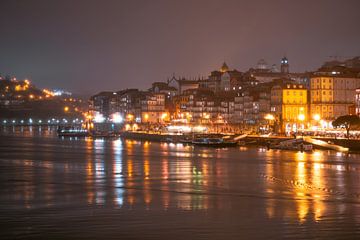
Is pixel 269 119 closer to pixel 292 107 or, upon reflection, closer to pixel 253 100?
pixel 292 107

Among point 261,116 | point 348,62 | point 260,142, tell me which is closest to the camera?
point 260,142

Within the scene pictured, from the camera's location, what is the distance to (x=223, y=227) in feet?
57.5

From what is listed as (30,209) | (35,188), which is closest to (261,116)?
(35,188)

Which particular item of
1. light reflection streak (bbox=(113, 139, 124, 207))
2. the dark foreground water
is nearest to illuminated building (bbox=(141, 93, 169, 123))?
light reflection streak (bbox=(113, 139, 124, 207))

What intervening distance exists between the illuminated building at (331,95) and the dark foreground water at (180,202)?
4089cm

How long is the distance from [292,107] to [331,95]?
→ 5.26 m

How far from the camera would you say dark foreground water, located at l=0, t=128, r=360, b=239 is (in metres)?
17.0

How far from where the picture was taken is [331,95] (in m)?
76.6

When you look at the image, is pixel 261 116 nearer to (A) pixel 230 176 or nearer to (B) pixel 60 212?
(A) pixel 230 176

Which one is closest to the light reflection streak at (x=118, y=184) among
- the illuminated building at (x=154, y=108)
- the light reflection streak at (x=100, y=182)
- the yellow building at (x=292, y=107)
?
the light reflection streak at (x=100, y=182)

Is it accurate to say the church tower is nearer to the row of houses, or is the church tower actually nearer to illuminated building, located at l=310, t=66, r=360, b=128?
the row of houses

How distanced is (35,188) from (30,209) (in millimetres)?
5869

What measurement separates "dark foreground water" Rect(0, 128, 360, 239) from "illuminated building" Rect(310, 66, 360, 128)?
134 ft

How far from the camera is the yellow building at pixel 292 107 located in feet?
259
